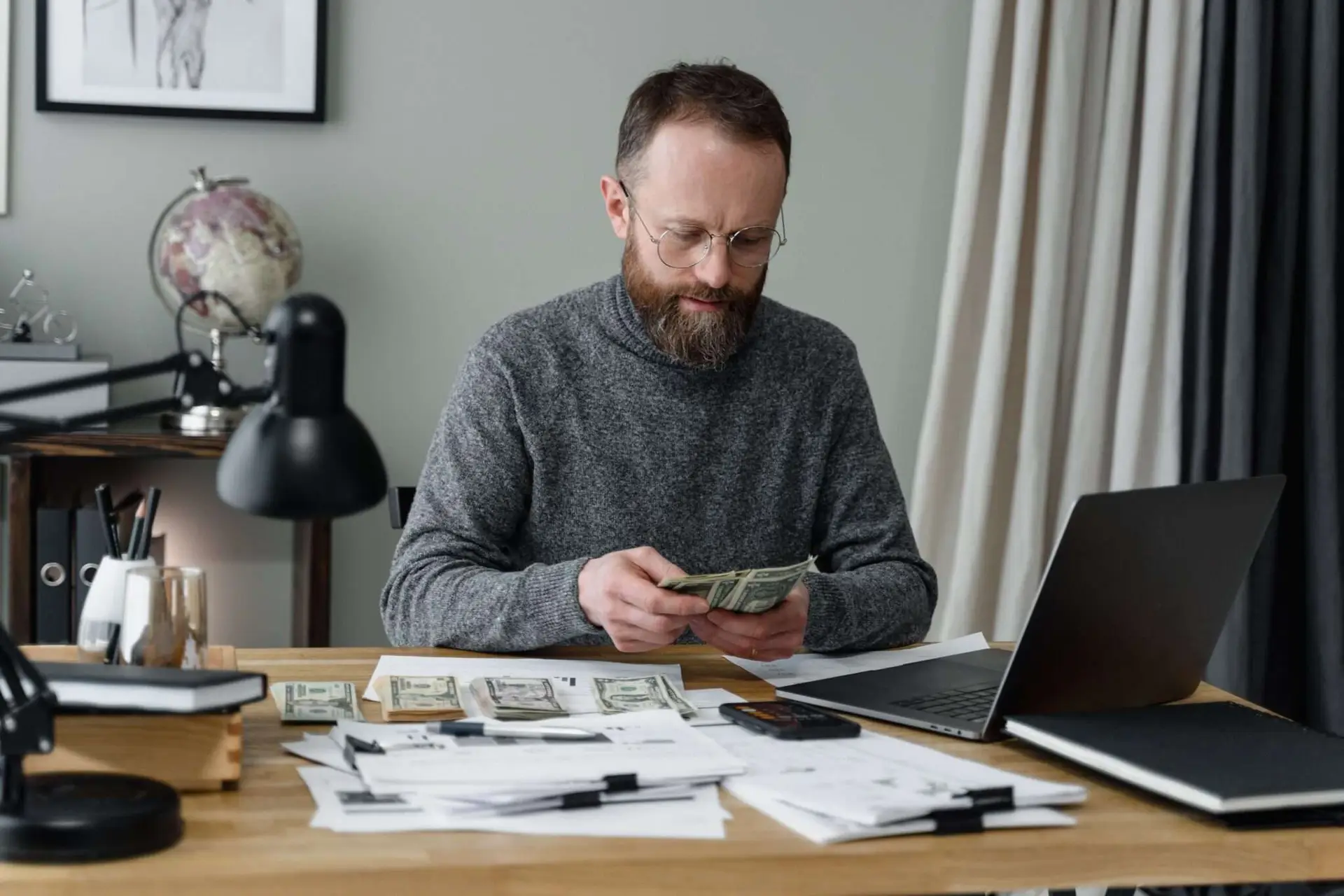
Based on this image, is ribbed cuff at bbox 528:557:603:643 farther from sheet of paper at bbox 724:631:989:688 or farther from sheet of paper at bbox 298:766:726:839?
sheet of paper at bbox 298:766:726:839

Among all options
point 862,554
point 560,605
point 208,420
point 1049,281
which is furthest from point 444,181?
point 560,605

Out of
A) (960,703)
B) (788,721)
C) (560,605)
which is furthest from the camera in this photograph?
(560,605)

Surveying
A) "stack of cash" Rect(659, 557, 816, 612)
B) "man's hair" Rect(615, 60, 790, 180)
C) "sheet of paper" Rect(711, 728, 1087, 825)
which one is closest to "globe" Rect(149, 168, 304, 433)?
"man's hair" Rect(615, 60, 790, 180)

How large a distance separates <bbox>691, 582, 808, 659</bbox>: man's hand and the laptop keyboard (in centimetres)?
16

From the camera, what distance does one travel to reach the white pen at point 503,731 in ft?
3.98

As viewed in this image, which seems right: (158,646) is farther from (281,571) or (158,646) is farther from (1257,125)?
(1257,125)

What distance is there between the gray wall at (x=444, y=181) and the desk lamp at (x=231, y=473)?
184cm

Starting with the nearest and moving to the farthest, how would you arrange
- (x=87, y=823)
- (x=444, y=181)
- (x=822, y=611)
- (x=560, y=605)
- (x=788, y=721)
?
(x=87, y=823), (x=788, y=721), (x=560, y=605), (x=822, y=611), (x=444, y=181)

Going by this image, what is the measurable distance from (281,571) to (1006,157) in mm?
1643

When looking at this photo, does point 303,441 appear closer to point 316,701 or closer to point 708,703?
point 316,701

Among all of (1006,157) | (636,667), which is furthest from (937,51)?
(636,667)

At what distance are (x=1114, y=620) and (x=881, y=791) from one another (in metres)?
0.35

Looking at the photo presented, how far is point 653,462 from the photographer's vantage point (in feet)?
6.23

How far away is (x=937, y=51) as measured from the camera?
302 cm
